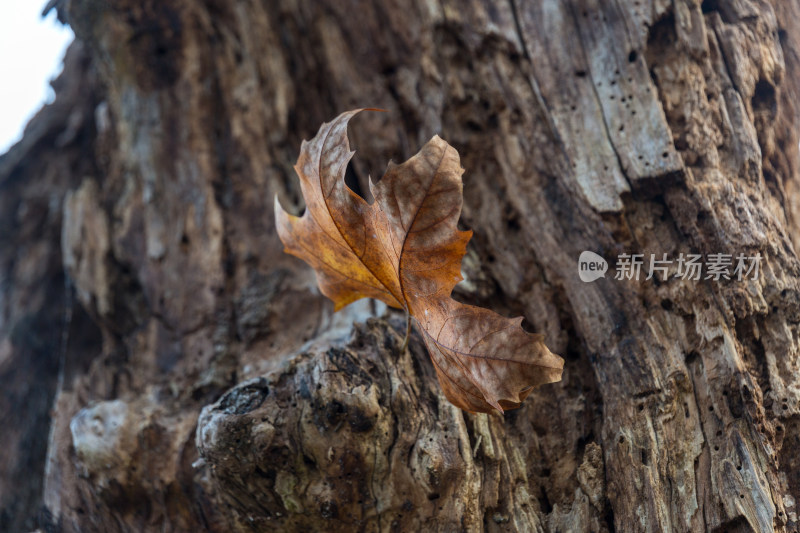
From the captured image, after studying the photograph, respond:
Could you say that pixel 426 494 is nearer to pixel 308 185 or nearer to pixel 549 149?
pixel 308 185

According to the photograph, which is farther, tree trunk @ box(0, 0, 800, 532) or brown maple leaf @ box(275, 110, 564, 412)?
tree trunk @ box(0, 0, 800, 532)

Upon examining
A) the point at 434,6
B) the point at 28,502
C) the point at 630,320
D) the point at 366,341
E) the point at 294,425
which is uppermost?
the point at 434,6

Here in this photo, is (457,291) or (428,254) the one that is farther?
(457,291)

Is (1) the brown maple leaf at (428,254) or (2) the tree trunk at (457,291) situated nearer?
(1) the brown maple leaf at (428,254)

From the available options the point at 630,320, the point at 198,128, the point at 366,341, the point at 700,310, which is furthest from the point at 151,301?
the point at 700,310
